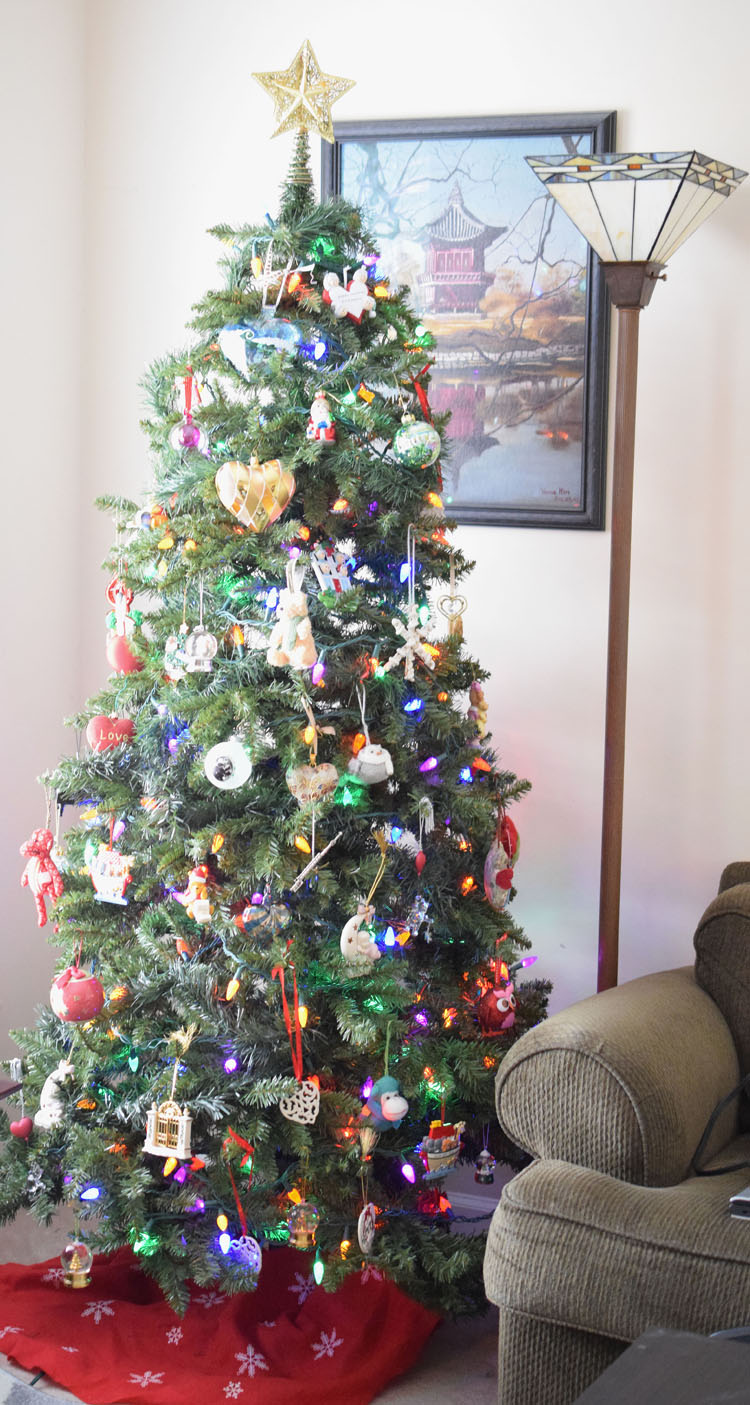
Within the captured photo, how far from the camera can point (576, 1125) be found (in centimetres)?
170

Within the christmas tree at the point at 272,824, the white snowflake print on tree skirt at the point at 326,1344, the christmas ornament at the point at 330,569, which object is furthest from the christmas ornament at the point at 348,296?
the white snowflake print on tree skirt at the point at 326,1344

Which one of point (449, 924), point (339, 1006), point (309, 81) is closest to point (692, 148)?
point (309, 81)

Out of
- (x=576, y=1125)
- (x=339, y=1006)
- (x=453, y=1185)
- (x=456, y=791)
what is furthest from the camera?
(x=453, y=1185)

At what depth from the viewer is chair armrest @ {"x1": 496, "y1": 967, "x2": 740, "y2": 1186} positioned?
1674 millimetres

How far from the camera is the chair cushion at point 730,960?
6.60 feet

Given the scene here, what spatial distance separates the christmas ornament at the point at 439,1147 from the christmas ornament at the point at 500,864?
14.1 inches

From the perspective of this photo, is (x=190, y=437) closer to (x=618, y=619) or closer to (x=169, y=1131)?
(x=618, y=619)

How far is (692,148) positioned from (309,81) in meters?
0.81

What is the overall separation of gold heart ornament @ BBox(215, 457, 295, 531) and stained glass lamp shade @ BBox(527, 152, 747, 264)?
0.66 metres

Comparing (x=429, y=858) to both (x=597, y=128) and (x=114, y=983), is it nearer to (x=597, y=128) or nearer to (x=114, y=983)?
(x=114, y=983)

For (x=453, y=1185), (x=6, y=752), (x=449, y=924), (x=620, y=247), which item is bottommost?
(x=453, y=1185)

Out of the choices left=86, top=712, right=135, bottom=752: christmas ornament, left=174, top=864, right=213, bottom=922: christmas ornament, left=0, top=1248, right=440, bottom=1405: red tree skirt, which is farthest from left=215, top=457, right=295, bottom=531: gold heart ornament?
left=0, top=1248, right=440, bottom=1405: red tree skirt

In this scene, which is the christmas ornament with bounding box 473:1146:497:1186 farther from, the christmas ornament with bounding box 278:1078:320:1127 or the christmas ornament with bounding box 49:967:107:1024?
the christmas ornament with bounding box 49:967:107:1024

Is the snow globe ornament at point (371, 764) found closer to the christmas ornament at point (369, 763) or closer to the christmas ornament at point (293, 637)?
the christmas ornament at point (369, 763)
